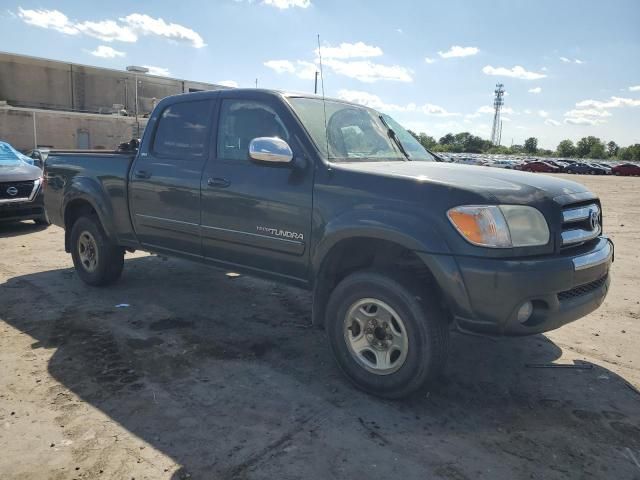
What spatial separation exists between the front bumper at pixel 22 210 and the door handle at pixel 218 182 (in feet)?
20.0

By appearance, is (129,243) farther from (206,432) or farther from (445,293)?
(445,293)

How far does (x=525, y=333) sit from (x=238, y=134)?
2643mm

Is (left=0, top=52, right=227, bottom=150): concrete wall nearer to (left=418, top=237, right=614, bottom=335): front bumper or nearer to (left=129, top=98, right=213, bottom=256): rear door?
(left=129, top=98, right=213, bottom=256): rear door

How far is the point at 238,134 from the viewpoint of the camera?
427 centimetres

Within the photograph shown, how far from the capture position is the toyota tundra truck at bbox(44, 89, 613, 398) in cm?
300

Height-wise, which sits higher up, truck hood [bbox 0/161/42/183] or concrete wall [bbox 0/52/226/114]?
concrete wall [bbox 0/52/226/114]

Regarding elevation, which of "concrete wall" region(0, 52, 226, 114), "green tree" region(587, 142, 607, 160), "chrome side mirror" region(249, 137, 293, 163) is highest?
"concrete wall" region(0, 52, 226, 114)

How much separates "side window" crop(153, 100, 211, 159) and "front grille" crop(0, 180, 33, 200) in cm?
519

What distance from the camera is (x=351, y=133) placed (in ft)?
13.7

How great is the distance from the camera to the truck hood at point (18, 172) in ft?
28.3

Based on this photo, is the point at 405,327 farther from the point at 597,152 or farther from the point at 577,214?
→ the point at 597,152

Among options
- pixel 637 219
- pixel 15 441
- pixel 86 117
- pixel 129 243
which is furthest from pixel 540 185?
pixel 86 117

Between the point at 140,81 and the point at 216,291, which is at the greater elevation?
the point at 140,81

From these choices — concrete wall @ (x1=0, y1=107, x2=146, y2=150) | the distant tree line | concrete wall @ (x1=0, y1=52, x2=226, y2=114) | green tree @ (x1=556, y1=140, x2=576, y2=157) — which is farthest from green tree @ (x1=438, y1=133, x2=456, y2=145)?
concrete wall @ (x1=0, y1=107, x2=146, y2=150)
